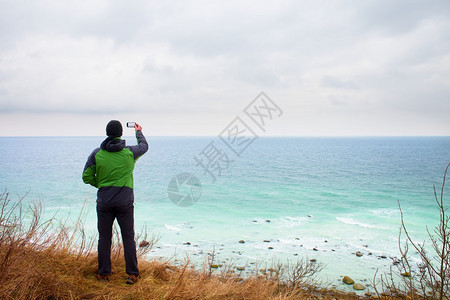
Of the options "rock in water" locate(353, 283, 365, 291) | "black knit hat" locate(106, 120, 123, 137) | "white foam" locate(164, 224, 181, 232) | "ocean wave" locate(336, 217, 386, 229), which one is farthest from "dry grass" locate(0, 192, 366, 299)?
"ocean wave" locate(336, 217, 386, 229)

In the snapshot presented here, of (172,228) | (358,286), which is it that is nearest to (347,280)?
(358,286)

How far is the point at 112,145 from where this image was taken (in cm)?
448

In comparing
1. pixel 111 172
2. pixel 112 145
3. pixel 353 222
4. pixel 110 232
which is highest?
pixel 112 145

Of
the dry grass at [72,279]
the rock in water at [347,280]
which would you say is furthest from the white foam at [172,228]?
the dry grass at [72,279]

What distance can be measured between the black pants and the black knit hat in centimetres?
101

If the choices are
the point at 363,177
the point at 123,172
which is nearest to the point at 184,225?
the point at 123,172

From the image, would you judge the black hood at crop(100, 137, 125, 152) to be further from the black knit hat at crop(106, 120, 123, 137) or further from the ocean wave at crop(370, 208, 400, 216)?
the ocean wave at crop(370, 208, 400, 216)

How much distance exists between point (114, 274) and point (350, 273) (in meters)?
8.86

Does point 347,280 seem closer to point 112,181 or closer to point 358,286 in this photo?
point 358,286

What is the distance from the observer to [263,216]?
2142cm

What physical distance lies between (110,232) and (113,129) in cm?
148

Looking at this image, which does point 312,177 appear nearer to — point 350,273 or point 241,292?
point 350,273

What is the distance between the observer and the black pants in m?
4.50

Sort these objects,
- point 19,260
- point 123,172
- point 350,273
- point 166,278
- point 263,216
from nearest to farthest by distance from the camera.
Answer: point 19,260
point 123,172
point 166,278
point 350,273
point 263,216
